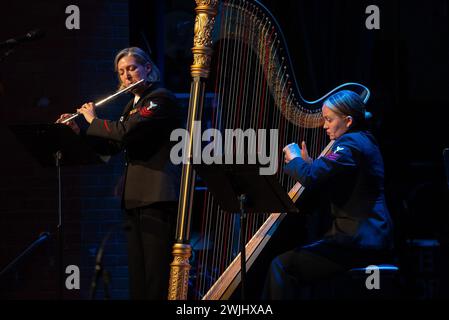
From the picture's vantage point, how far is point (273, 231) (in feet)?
14.2

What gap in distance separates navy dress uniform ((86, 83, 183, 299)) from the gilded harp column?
206mm

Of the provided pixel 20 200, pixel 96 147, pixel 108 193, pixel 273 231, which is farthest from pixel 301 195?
pixel 20 200

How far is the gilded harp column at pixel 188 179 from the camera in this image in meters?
3.96

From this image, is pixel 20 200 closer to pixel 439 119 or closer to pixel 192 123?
pixel 192 123

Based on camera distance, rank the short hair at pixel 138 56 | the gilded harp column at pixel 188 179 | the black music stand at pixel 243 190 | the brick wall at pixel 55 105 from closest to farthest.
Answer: the black music stand at pixel 243 190
the gilded harp column at pixel 188 179
the short hair at pixel 138 56
the brick wall at pixel 55 105

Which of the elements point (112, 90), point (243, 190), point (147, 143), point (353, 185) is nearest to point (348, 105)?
point (353, 185)

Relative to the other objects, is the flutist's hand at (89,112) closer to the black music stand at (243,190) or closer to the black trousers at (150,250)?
the black trousers at (150,250)

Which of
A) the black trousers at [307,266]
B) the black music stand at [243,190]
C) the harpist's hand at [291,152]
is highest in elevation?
the harpist's hand at [291,152]

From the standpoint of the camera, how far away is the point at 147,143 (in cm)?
429

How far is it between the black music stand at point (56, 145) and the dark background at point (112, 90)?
3.78 feet

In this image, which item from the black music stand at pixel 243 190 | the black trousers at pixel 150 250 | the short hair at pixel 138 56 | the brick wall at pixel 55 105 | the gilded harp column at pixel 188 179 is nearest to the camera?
the black music stand at pixel 243 190

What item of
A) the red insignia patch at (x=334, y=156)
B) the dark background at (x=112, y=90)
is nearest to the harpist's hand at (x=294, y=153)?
the red insignia patch at (x=334, y=156)

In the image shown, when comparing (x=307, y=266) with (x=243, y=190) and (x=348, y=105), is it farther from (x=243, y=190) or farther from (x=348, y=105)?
(x=348, y=105)

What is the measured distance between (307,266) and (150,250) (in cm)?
86
